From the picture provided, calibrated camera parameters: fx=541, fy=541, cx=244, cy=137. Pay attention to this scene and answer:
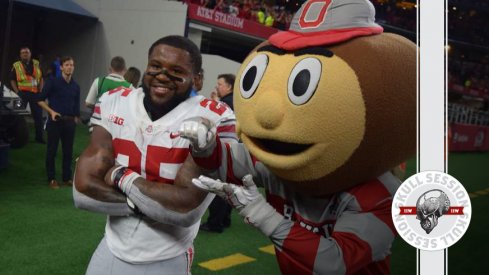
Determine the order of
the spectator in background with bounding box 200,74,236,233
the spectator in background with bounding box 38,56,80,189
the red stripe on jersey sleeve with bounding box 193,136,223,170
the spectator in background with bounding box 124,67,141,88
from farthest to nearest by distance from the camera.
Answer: the spectator in background with bounding box 38,56,80,189 → the spectator in background with bounding box 200,74,236,233 → the spectator in background with bounding box 124,67,141,88 → the red stripe on jersey sleeve with bounding box 193,136,223,170

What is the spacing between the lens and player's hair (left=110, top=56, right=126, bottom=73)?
147 centimetres

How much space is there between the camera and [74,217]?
218 centimetres

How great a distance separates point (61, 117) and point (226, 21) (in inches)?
58.8

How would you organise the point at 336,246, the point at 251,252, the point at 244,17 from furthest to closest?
the point at 244,17 → the point at 251,252 → the point at 336,246

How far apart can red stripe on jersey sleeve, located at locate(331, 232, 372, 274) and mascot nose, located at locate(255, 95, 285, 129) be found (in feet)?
0.60

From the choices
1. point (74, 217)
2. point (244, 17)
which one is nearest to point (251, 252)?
point (74, 217)

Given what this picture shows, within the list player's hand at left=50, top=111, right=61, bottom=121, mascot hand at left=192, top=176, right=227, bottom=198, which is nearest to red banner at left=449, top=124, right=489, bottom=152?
mascot hand at left=192, top=176, right=227, bottom=198

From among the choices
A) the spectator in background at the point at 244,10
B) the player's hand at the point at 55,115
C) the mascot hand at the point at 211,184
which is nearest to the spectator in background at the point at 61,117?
the player's hand at the point at 55,115

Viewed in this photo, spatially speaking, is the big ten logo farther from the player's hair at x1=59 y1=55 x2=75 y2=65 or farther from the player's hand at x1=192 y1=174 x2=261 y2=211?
the player's hair at x1=59 y1=55 x2=75 y2=65

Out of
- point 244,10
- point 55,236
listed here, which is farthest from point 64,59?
point 244,10

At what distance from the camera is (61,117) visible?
2.56 metres

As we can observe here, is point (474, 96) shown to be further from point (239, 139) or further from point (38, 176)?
point (38, 176)

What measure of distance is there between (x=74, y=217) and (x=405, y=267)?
171 centimetres

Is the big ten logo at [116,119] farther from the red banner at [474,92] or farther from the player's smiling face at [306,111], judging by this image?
the red banner at [474,92]
